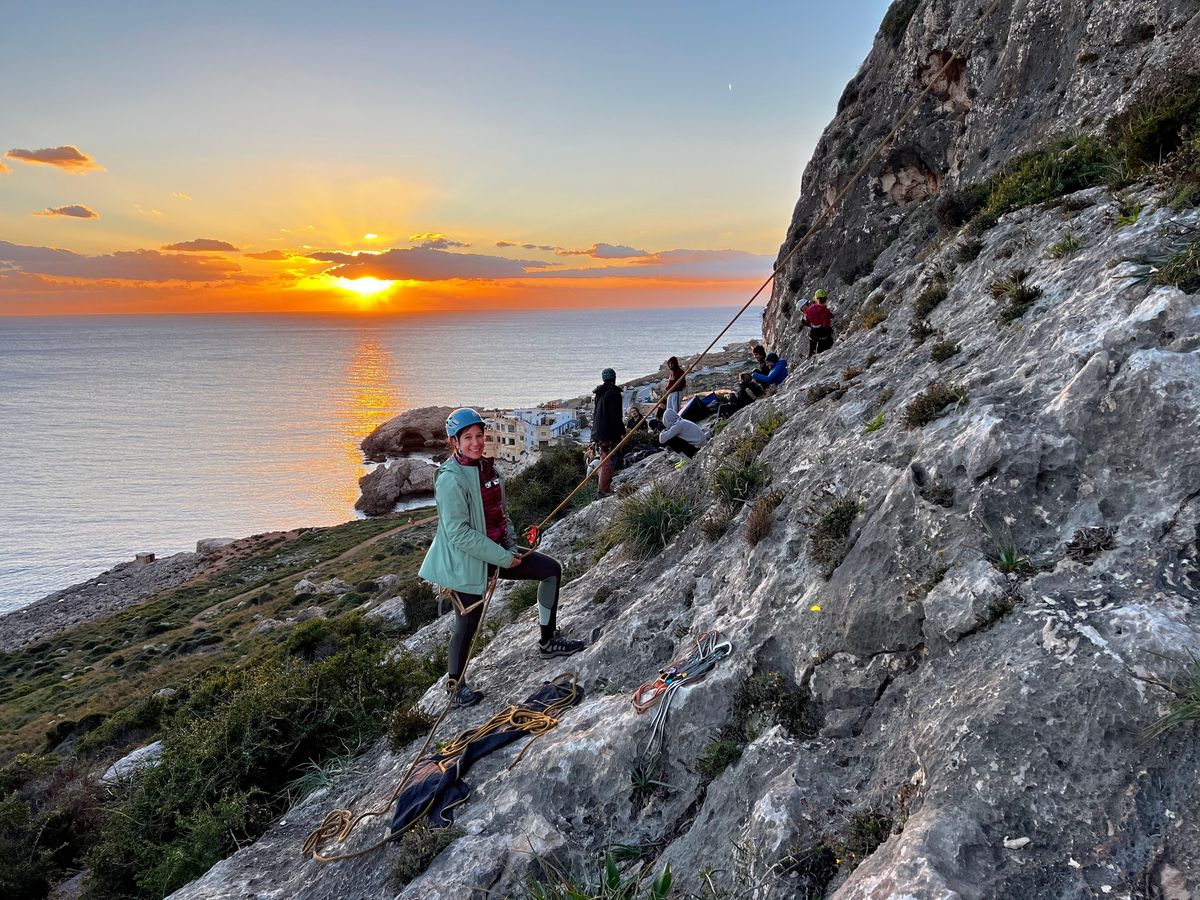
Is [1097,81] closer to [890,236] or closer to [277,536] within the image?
[890,236]

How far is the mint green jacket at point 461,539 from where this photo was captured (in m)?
5.96

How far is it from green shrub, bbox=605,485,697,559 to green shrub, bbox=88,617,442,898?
3.64m

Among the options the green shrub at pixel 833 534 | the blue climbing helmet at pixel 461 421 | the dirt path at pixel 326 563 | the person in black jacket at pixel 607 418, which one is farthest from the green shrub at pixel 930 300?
the dirt path at pixel 326 563

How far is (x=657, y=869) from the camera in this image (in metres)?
4.07

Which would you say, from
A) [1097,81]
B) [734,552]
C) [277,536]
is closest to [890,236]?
[1097,81]

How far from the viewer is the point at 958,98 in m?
19.9

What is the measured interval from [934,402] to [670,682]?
3.49 meters

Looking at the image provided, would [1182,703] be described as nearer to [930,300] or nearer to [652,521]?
[652,521]

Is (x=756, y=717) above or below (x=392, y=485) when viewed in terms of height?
above

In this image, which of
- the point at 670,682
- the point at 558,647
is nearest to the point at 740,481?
the point at 558,647

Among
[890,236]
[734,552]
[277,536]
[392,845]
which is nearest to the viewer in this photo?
[392,845]

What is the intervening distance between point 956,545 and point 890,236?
70.9 feet

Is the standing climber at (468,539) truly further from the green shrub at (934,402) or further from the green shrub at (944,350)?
the green shrub at (944,350)

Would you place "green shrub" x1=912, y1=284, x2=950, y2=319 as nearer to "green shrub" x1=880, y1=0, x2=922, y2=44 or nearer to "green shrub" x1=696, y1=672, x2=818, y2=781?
"green shrub" x1=696, y1=672, x2=818, y2=781
